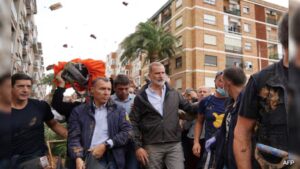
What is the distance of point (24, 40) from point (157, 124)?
29.1 m

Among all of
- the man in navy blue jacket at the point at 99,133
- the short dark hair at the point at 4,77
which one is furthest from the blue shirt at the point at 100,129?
the short dark hair at the point at 4,77

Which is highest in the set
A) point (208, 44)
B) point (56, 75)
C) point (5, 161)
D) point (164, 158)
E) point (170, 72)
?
point (208, 44)

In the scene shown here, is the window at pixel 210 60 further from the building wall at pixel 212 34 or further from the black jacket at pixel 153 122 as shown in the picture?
the black jacket at pixel 153 122

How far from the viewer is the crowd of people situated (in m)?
1.28

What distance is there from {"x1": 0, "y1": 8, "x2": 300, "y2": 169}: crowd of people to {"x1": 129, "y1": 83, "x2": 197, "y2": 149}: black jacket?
1 cm

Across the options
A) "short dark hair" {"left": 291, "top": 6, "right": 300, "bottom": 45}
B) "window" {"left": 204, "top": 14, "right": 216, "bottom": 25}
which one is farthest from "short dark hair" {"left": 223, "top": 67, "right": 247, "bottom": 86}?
"window" {"left": 204, "top": 14, "right": 216, "bottom": 25}

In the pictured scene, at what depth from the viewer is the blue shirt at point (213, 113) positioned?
127 inches

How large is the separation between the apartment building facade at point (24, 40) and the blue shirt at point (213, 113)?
6.18 ft

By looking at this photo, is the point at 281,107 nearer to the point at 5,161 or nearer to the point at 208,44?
the point at 5,161

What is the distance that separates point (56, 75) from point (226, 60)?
29.6 m

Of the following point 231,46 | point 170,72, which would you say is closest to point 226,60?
point 231,46

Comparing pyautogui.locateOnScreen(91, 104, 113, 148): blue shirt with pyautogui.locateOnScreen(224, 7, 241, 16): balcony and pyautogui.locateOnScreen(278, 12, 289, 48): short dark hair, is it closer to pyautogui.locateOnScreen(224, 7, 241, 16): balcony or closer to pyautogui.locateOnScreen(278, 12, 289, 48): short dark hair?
pyautogui.locateOnScreen(278, 12, 289, 48): short dark hair

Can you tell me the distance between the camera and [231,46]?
31828 millimetres

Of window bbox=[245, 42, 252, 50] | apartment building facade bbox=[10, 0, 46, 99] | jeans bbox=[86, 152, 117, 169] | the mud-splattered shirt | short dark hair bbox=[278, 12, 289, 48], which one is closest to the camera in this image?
apartment building facade bbox=[10, 0, 46, 99]
